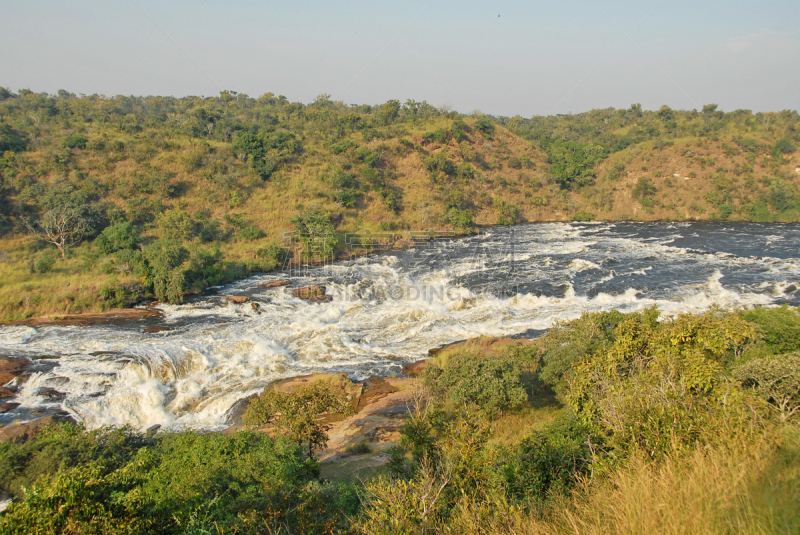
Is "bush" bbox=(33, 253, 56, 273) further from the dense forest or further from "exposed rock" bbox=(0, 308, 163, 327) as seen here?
"exposed rock" bbox=(0, 308, 163, 327)

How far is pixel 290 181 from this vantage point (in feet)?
143

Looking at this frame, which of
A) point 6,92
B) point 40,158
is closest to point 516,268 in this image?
point 40,158

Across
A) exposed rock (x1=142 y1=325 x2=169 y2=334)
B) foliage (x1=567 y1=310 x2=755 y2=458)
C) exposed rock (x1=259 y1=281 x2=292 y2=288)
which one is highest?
foliage (x1=567 y1=310 x2=755 y2=458)

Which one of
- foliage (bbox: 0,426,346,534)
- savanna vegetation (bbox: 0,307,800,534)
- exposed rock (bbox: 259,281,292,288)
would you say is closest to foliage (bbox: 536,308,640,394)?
savanna vegetation (bbox: 0,307,800,534)

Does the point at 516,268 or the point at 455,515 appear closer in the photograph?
the point at 455,515

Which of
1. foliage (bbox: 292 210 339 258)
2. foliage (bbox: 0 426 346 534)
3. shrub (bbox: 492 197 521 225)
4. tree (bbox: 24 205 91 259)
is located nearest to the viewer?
foliage (bbox: 0 426 346 534)

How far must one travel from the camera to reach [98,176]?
3628cm

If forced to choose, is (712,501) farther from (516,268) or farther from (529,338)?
(516,268)

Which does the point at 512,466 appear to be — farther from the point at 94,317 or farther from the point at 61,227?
the point at 61,227

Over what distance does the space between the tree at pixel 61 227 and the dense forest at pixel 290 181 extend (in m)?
0.10

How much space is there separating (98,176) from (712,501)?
43694mm

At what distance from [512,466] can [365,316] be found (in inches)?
623

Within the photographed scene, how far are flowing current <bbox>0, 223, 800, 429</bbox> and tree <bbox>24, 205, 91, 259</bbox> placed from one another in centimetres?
1007

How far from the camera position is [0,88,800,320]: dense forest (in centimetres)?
2759
